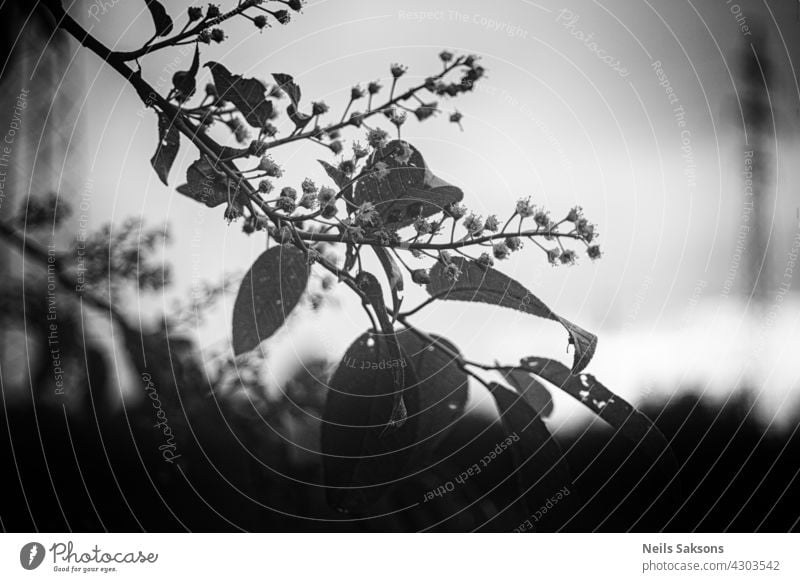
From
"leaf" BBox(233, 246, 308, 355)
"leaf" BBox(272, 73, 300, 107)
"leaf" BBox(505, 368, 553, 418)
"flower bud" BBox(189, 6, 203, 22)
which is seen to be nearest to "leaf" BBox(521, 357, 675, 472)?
"leaf" BBox(505, 368, 553, 418)

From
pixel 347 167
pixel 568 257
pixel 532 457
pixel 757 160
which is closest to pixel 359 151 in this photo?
pixel 347 167

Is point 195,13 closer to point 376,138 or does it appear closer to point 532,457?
point 376,138

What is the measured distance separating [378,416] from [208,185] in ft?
0.89

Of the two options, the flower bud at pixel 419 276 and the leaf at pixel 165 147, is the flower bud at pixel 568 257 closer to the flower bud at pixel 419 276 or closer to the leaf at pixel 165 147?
the flower bud at pixel 419 276

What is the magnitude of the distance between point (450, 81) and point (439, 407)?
32 cm

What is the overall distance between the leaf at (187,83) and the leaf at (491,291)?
11.1 inches

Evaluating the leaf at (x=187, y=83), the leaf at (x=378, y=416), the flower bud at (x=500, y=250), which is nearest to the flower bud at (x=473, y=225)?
the flower bud at (x=500, y=250)

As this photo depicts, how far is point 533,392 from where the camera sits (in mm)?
728

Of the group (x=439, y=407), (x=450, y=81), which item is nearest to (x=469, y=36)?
(x=450, y=81)

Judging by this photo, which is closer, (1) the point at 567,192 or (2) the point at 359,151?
(2) the point at 359,151

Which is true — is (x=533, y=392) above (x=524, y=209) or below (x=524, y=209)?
below

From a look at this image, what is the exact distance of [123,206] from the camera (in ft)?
2.43

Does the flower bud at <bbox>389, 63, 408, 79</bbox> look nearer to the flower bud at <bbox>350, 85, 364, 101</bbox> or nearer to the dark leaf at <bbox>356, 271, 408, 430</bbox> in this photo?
the flower bud at <bbox>350, 85, 364, 101</bbox>
